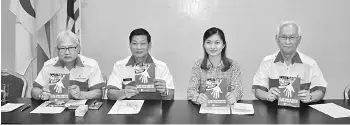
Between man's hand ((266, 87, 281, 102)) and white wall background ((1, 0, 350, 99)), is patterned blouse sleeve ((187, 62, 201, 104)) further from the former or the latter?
white wall background ((1, 0, 350, 99))

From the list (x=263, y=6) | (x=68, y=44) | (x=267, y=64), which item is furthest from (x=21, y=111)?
(x=263, y=6)

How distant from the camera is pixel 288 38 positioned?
2.53 metres

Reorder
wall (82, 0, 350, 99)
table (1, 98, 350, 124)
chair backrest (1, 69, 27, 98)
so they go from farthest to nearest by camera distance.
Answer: wall (82, 0, 350, 99), chair backrest (1, 69, 27, 98), table (1, 98, 350, 124)

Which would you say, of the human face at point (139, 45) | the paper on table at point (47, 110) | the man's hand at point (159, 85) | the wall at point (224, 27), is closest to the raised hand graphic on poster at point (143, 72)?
the man's hand at point (159, 85)

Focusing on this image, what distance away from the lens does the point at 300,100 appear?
7.59 feet

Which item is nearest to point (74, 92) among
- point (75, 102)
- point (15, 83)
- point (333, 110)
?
point (75, 102)

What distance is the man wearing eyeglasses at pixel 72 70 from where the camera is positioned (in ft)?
8.55

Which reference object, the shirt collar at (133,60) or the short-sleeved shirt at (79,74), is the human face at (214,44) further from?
the short-sleeved shirt at (79,74)

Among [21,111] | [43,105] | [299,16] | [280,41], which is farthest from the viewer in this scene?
[299,16]

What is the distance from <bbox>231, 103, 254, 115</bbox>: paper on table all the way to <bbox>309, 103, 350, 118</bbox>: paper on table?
1.52 feet

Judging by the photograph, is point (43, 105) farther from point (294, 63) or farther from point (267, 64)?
point (294, 63)

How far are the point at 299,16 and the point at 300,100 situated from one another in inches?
68.8

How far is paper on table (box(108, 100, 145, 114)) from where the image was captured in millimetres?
2084

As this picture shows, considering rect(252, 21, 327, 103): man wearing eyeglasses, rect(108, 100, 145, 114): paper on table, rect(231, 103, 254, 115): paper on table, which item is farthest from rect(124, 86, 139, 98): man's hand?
rect(252, 21, 327, 103): man wearing eyeglasses
